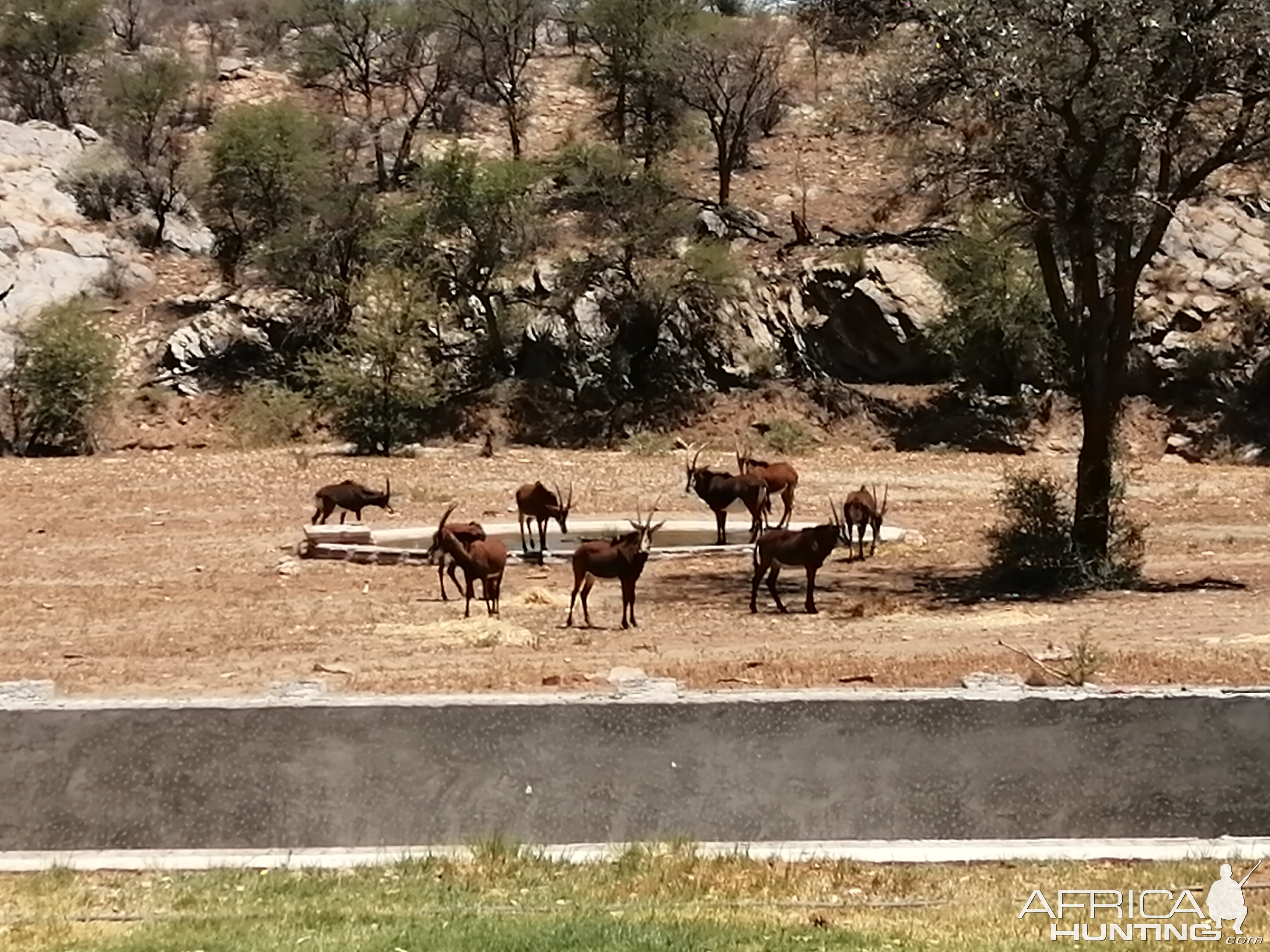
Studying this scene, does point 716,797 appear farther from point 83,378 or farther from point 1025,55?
point 83,378

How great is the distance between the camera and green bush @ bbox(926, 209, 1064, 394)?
39.5 m

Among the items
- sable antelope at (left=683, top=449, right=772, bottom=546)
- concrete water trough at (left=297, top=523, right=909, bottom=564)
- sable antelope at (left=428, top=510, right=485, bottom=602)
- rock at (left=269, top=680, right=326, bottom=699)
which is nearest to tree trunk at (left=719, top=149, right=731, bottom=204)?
concrete water trough at (left=297, top=523, right=909, bottom=564)

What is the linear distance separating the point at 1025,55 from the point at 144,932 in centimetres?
1410

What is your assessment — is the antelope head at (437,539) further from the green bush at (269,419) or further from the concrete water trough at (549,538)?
the green bush at (269,419)

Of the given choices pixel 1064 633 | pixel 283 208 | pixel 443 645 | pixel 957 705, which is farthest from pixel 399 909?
pixel 283 208

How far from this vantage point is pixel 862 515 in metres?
21.5

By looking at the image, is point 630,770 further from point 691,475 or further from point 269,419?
point 269,419

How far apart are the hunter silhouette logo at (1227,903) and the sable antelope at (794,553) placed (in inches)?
378

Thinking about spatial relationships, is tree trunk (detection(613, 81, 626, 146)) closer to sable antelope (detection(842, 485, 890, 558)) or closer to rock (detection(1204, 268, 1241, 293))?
rock (detection(1204, 268, 1241, 293))

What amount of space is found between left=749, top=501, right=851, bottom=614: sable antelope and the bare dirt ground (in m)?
0.38

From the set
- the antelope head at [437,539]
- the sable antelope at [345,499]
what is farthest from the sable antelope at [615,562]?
the sable antelope at [345,499]

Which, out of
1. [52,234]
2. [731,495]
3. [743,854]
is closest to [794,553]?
[731,495]

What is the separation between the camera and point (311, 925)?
284 inches

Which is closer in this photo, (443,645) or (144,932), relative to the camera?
(144,932)
